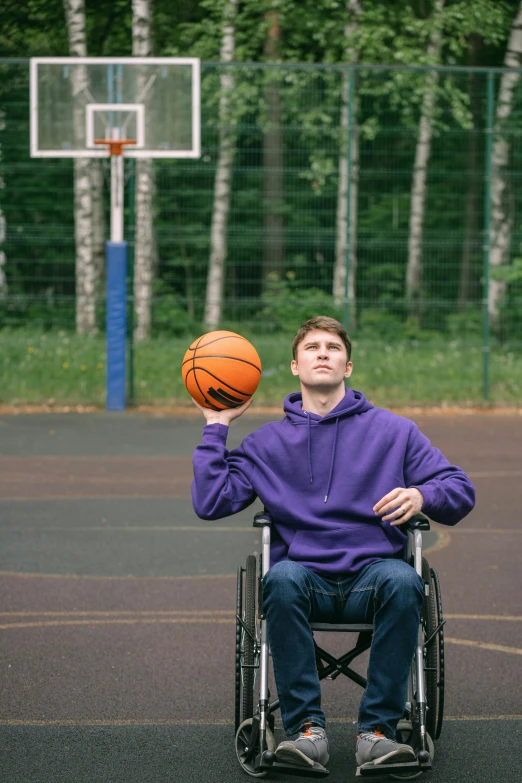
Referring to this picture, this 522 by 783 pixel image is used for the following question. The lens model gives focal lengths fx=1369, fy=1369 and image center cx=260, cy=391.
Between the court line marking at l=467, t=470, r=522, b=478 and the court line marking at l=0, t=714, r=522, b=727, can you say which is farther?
the court line marking at l=467, t=470, r=522, b=478

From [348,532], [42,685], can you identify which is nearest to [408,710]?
[348,532]

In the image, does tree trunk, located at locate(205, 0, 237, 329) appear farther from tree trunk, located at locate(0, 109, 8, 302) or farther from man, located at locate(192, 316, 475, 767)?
man, located at locate(192, 316, 475, 767)

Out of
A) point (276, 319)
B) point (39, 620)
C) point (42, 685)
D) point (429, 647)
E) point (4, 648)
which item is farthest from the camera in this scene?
point (276, 319)

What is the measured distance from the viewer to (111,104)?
1411cm

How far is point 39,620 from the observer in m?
6.17

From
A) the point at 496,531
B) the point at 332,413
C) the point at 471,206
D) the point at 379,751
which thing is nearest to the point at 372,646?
the point at 379,751

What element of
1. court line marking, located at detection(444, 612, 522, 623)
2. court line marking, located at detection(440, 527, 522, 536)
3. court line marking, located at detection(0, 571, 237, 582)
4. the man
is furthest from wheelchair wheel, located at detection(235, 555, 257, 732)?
court line marking, located at detection(440, 527, 522, 536)

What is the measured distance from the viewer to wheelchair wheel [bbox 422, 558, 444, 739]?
13.9 feet

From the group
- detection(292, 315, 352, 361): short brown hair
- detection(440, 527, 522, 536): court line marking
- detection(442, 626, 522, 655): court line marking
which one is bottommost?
detection(440, 527, 522, 536): court line marking

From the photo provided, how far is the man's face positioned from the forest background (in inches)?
362

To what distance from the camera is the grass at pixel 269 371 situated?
14211 millimetres

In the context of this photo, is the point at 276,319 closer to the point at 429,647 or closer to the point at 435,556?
the point at 435,556

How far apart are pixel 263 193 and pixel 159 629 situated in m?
8.72

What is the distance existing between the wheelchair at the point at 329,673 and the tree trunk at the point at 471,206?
10231 mm
